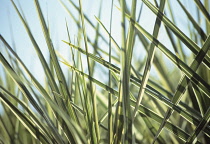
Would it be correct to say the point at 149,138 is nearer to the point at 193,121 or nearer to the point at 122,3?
the point at 193,121

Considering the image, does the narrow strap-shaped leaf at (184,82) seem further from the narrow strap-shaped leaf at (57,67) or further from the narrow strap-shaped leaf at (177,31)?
the narrow strap-shaped leaf at (57,67)

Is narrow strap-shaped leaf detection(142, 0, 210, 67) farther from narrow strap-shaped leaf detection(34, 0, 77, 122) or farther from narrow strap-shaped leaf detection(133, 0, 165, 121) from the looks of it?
narrow strap-shaped leaf detection(34, 0, 77, 122)

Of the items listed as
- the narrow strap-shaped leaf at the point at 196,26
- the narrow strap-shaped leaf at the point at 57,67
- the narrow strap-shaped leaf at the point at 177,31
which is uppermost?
the narrow strap-shaped leaf at the point at 196,26

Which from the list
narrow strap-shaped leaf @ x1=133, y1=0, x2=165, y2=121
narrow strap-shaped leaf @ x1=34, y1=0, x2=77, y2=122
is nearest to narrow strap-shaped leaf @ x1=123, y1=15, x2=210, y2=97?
narrow strap-shaped leaf @ x1=133, y1=0, x2=165, y2=121

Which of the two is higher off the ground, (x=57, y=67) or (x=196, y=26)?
(x=196, y=26)

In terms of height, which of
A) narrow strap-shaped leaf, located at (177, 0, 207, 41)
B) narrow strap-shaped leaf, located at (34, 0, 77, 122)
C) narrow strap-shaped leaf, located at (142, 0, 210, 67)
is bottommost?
narrow strap-shaped leaf, located at (34, 0, 77, 122)

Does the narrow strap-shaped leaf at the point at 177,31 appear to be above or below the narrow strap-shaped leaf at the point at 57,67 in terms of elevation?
above

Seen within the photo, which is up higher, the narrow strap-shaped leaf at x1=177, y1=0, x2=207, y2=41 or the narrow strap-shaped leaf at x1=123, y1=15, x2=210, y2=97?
the narrow strap-shaped leaf at x1=177, y1=0, x2=207, y2=41

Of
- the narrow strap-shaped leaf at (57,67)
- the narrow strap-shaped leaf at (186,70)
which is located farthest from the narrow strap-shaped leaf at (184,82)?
the narrow strap-shaped leaf at (57,67)

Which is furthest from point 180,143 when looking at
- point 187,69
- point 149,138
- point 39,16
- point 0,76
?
point 0,76

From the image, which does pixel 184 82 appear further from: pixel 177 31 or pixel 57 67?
pixel 57 67

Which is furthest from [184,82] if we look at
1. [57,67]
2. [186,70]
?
[57,67]
